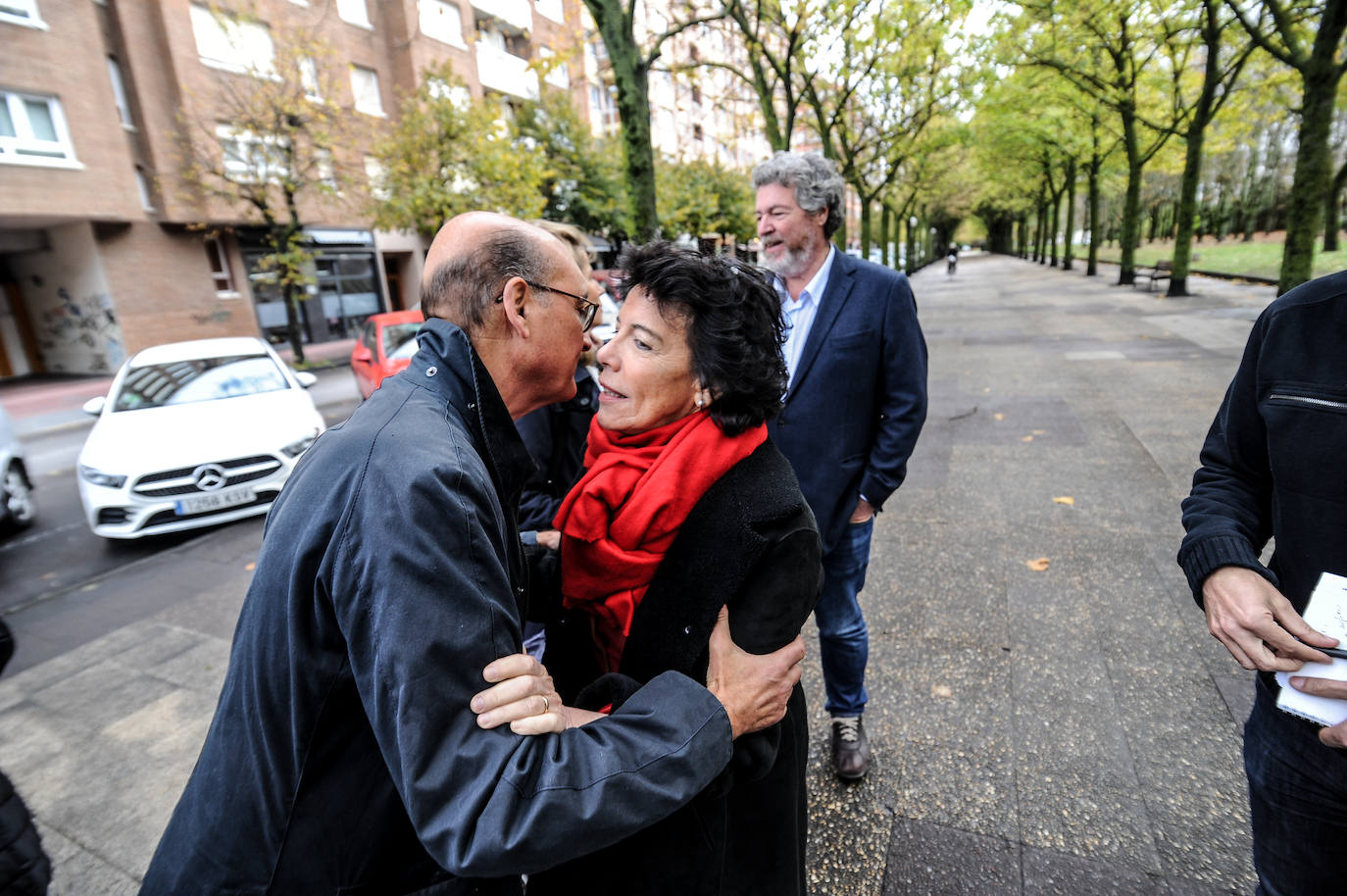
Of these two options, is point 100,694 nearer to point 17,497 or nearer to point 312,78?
point 17,497

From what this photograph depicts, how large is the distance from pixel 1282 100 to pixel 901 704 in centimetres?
2175

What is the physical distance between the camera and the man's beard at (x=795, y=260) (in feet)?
9.07

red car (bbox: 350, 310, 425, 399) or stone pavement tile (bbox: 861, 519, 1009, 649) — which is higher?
red car (bbox: 350, 310, 425, 399)

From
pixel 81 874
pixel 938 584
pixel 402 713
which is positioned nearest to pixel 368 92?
pixel 938 584

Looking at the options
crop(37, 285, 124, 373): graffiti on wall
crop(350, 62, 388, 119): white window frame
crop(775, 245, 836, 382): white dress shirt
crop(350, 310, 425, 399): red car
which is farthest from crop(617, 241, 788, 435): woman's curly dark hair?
Answer: crop(350, 62, 388, 119): white window frame

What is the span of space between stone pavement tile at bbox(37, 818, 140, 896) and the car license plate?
367 centimetres

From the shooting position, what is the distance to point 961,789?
8.16 ft

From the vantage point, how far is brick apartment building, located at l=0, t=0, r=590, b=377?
16.2 metres

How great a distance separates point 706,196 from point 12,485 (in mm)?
24174

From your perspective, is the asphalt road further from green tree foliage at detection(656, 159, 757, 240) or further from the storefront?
the storefront

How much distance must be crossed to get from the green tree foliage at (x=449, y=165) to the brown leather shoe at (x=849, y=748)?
1689cm

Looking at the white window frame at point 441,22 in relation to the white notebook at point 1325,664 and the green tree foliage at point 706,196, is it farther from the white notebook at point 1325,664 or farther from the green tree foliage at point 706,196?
the white notebook at point 1325,664

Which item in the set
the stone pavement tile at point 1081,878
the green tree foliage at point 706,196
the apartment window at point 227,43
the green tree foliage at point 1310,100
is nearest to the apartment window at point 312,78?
the apartment window at point 227,43

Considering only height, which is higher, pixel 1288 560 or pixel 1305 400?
pixel 1305 400
